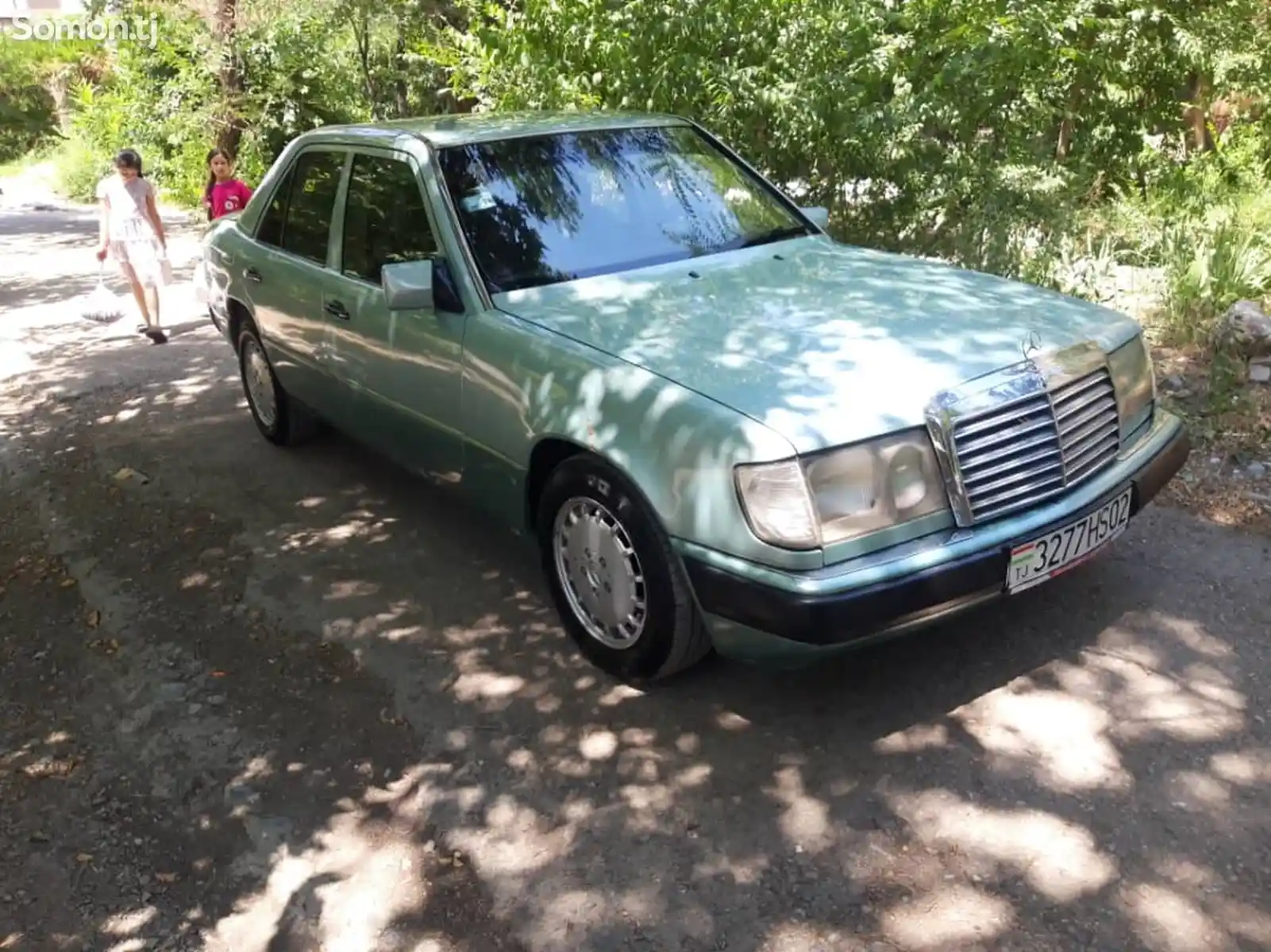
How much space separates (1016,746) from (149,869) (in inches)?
98.1

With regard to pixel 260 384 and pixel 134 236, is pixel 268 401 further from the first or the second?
pixel 134 236

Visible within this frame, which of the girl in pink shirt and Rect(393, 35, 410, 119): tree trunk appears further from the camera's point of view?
Rect(393, 35, 410, 119): tree trunk

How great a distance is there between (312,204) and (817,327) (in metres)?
2.79

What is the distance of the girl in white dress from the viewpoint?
9.07 metres

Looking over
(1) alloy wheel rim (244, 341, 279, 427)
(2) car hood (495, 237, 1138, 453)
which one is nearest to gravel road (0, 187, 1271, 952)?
(2) car hood (495, 237, 1138, 453)

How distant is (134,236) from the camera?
9102mm

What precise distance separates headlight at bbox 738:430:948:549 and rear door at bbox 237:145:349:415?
2.69 meters

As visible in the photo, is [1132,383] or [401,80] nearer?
[1132,383]

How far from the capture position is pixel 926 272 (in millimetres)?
4191

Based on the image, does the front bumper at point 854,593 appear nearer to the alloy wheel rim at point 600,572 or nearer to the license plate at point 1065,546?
the license plate at point 1065,546

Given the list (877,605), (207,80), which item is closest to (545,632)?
(877,605)

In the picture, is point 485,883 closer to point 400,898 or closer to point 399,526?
point 400,898

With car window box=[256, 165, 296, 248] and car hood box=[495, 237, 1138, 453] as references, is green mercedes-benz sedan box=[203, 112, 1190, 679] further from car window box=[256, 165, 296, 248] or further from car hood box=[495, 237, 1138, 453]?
car window box=[256, 165, 296, 248]

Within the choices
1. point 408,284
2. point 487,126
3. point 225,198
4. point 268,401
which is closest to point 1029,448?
point 408,284
